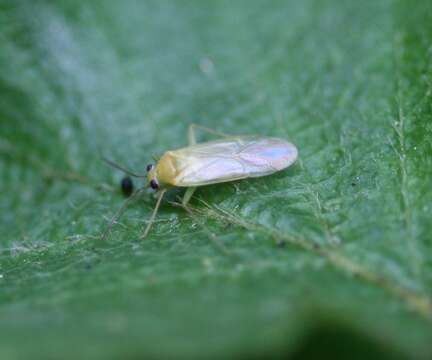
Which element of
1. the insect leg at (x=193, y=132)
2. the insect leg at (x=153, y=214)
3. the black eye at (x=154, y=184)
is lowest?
the insect leg at (x=153, y=214)

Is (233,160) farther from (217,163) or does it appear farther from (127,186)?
(127,186)

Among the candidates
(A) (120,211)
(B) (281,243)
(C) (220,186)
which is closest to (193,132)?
(C) (220,186)

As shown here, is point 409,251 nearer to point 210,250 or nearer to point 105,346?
point 210,250

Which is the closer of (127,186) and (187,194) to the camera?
(187,194)

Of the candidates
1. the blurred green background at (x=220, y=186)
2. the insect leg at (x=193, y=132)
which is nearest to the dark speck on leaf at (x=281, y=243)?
the blurred green background at (x=220, y=186)

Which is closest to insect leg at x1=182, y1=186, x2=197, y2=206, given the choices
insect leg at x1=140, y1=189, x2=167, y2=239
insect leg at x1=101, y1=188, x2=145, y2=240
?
insect leg at x1=140, y1=189, x2=167, y2=239

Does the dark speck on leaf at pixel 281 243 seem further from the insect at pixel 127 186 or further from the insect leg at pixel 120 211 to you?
the insect at pixel 127 186
